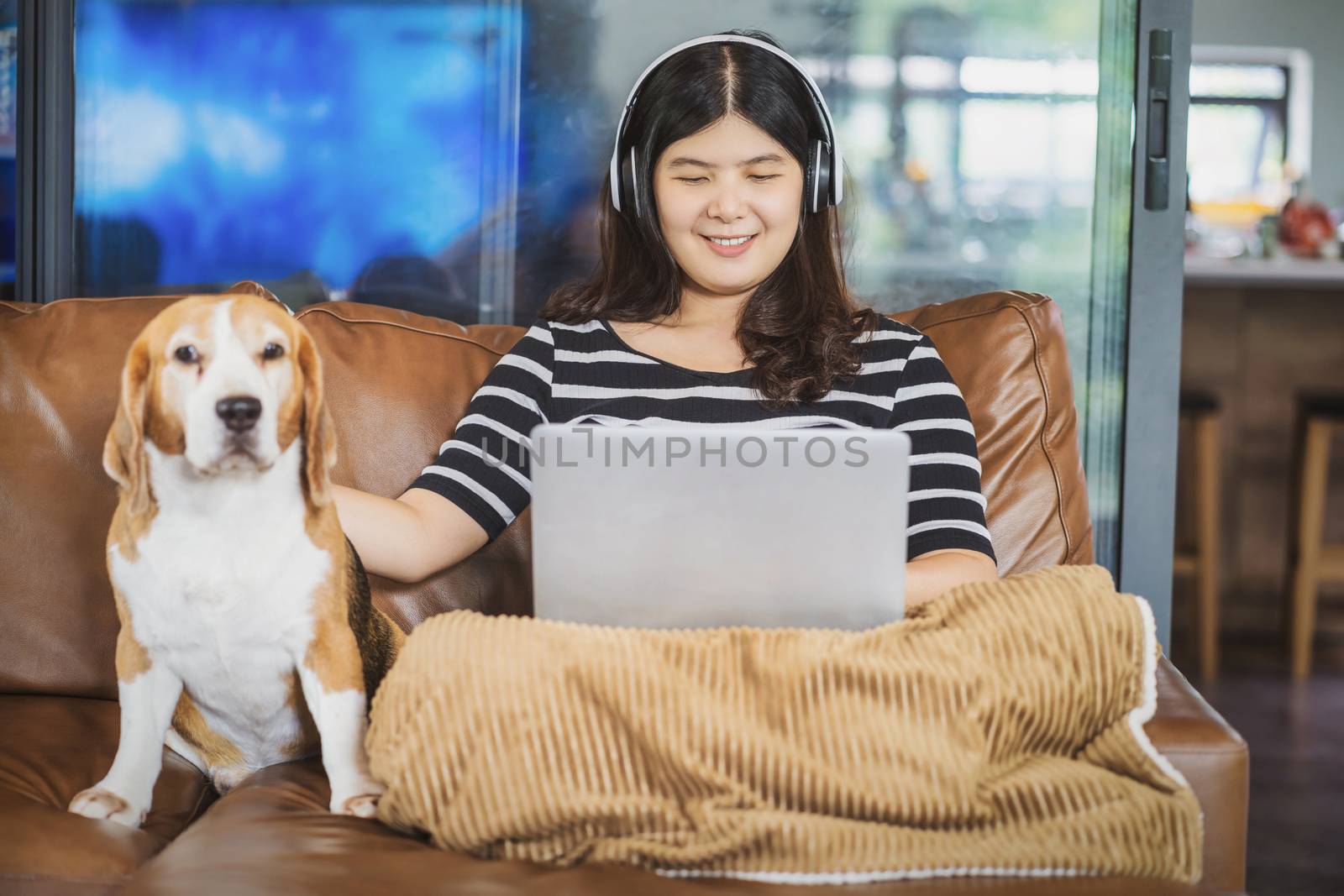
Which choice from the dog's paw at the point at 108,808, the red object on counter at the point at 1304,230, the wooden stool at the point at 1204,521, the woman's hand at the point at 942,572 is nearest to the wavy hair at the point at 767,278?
the woman's hand at the point at 942,572

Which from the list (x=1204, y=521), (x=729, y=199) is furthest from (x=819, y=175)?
(x=1204, y=521)

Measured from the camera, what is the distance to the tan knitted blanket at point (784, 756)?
0.94 metres

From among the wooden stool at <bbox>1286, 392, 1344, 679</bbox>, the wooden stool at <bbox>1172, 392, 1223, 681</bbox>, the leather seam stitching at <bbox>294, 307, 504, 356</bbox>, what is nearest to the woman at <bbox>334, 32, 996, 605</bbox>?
the leather seam stitching at <bbox>294, 307, 504, 356</bbox>

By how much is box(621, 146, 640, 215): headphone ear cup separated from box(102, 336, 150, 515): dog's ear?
0.70 meters

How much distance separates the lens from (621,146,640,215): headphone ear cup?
1.50 metres

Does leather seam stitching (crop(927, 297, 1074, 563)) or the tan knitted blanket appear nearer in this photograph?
the tan knitted blanket

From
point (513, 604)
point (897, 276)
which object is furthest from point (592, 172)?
point (513, 604)

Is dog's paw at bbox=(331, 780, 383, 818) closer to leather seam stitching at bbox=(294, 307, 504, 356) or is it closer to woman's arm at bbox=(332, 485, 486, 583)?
woman's arm at bbox=(332, 485, 486, 583)

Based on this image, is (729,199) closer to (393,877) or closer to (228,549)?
(228,549)

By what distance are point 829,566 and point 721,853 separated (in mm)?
245

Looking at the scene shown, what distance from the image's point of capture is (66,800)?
1.19m

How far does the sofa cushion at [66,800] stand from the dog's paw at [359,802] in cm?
18

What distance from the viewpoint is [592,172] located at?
6.73 ft

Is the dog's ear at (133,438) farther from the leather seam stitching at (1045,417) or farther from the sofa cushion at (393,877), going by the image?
the leather seam stitching at (1045,417)
